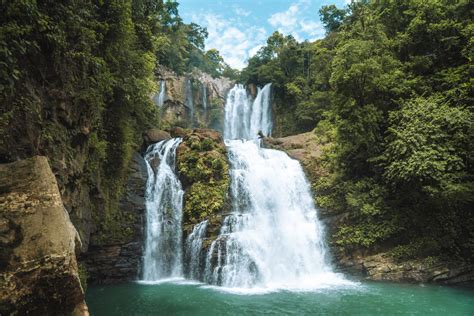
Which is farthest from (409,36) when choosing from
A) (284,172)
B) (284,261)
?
(284,261)

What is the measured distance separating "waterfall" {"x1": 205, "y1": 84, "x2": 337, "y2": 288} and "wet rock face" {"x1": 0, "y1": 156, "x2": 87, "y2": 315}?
9.03 m

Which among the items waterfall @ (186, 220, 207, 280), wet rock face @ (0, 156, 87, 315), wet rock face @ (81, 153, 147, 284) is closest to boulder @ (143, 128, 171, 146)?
wet rock face @ (81, 153, 147, 284)

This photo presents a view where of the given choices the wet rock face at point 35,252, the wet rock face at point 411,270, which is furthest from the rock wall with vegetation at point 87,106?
the wet rock face at point 411,270

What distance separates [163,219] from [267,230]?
483cm

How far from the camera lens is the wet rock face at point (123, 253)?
1344 cm

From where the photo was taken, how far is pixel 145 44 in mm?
15633

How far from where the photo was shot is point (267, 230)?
15094mm

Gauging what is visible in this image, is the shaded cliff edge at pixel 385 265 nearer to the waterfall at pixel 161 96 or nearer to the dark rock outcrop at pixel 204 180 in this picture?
the dark rock outcrop at pixel 204 180

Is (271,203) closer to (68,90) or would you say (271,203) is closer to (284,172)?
(284,172)

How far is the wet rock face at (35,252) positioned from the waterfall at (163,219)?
10.4 metres

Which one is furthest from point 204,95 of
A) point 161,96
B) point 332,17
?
point 332,17

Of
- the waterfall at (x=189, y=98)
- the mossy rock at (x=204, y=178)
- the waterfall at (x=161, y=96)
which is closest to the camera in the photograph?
the mossy rock at (x=204, y=178)

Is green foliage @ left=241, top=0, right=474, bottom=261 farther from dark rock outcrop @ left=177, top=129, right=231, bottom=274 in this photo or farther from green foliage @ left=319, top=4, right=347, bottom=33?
green foliage @ left=319, top=4, right=347, bottom=33

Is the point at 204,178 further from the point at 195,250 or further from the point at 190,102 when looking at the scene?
the point at 190,102
